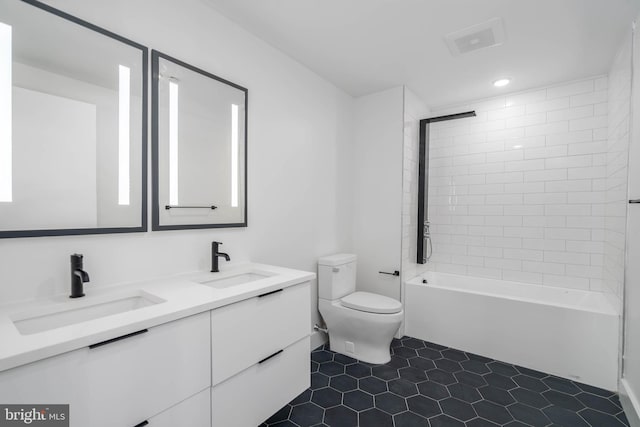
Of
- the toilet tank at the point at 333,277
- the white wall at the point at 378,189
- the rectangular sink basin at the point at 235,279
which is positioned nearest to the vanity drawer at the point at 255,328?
the rectangular sink basin at the point at 235,279

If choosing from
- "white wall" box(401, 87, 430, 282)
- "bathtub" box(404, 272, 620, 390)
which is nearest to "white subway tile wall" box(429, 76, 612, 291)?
"bathtub" box(404, 272, 620, 390)

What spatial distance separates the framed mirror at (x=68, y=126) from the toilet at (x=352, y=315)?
1.60 meters

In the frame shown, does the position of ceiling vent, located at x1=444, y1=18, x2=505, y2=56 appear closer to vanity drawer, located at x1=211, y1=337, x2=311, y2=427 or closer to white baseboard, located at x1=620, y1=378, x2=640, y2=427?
vanity drawer, located at x1=211, y1=337, x2=311, y2=427

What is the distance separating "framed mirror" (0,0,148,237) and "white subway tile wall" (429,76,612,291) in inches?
123

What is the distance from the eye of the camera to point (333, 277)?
2615 mm

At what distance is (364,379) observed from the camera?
7.22 feet

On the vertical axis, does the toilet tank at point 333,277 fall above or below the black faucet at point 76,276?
below

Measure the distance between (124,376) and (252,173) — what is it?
4.63ft

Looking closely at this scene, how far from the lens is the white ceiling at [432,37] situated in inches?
71.5

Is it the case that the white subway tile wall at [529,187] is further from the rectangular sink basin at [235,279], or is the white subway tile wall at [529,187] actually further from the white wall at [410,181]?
the rectangular sink basin at [235,279]

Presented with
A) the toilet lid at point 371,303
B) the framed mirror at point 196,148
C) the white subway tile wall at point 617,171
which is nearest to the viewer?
the framed mirror at point 196,148

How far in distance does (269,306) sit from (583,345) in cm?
235

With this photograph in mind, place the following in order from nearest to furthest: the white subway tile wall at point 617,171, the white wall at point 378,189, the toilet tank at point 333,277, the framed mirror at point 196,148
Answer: the framed mirror at point 196,148, the white subway tile wall at point 617,171, the toilet tank at point 333,277, the white wall at point 378,189

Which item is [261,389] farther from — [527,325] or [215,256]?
[527,325]
